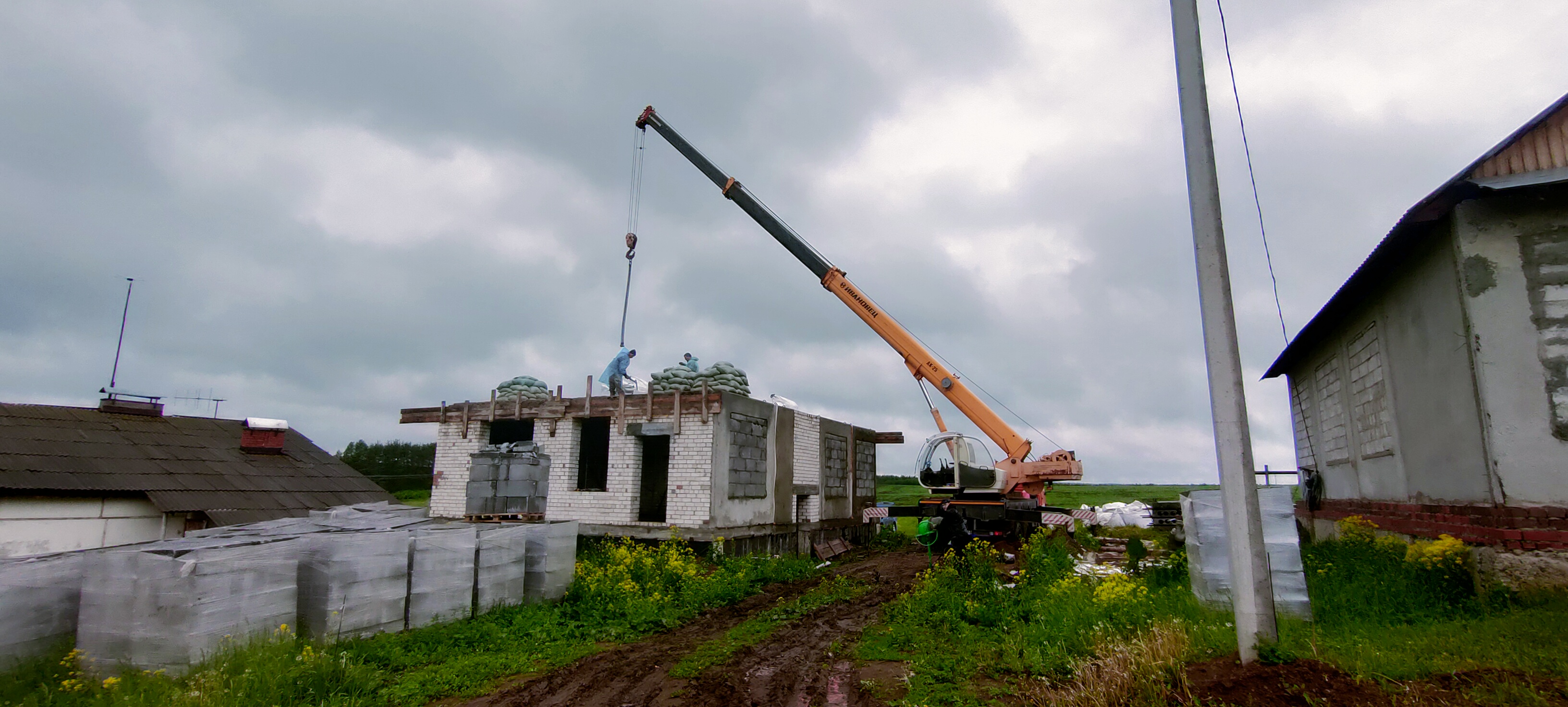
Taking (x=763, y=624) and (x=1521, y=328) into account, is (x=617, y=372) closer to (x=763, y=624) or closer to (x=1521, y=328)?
(x=763, y=624)

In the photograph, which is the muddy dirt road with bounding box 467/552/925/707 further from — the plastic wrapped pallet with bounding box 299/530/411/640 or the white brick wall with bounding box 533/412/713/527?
the white brick wall with bounding box 533/412/713/527

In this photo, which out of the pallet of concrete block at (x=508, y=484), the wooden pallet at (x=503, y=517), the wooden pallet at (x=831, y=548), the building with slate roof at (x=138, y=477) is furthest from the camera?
the wooden pallet at (x=831, y=548)

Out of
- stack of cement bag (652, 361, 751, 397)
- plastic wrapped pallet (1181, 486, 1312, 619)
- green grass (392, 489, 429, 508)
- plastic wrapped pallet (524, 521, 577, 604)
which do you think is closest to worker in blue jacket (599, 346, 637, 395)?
stack of cement bag (652, 361, 751, 397)

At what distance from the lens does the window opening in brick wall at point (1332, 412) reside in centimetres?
1130

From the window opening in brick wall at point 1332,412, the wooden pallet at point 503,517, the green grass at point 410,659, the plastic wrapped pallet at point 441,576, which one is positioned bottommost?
the green grass at point 410,659

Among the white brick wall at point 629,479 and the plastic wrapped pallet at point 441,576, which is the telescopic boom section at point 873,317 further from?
the plastic wrapped pallet at point 441,576

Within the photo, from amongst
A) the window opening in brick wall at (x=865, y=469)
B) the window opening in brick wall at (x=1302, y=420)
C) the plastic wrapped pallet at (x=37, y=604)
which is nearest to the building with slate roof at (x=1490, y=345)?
the window opening in brick wall at (x=1302, y=420)

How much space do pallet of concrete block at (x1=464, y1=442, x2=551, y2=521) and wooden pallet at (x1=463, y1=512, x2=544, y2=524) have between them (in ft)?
0.07

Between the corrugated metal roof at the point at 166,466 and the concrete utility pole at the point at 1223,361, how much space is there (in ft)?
52.7

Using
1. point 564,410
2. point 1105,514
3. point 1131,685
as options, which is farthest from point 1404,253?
point 1105,514

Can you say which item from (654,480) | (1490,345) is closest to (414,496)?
(654,480)

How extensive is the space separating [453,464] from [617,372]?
3983mm

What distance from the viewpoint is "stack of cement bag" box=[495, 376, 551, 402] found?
15.6 m

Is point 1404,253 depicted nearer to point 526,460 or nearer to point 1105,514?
point 526,460
